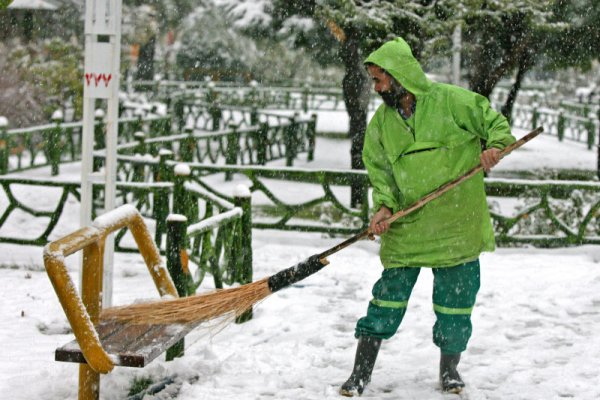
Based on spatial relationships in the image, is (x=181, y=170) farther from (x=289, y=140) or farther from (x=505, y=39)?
(x=289, y=140)

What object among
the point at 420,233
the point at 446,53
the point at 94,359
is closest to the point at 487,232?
the point at 420,233

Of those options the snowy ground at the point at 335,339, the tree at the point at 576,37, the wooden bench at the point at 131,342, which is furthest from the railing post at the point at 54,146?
the wooden bench at the point at 131,342

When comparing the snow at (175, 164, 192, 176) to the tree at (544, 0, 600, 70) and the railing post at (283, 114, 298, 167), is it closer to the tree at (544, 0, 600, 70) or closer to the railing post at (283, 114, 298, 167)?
the tree at (544, 0, 600, 70)

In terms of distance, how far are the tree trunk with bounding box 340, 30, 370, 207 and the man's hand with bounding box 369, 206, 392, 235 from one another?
873 centimetres

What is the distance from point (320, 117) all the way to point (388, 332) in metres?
26.2

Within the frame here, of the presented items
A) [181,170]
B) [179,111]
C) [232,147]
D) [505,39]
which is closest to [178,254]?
[181,170]

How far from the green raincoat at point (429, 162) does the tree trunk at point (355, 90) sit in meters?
8.64

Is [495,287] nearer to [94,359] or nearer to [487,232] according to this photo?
[487,232]

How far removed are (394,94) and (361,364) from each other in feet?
4.72

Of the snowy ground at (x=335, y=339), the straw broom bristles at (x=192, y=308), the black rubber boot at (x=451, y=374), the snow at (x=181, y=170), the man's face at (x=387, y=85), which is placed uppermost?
the man's face at (x=387, y=85)

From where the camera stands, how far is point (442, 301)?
4.95 metres

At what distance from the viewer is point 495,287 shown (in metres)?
7.97

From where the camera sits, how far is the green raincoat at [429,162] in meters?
4.80

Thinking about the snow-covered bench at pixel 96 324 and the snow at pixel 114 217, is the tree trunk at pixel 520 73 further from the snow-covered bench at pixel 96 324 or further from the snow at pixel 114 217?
the snow-covered bench at pixel 96 324
